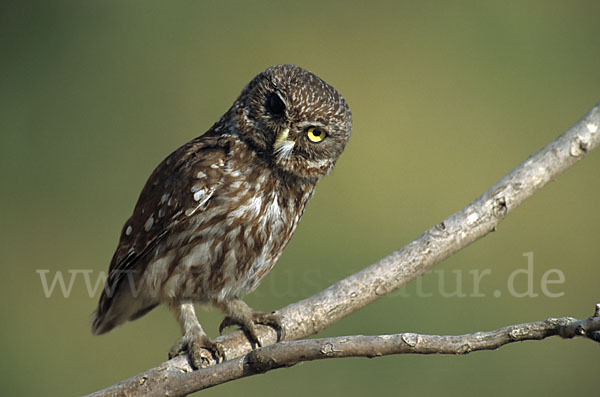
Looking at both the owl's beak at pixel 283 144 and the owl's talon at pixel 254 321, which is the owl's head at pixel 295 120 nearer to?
the owl's beak at pixel 283 144

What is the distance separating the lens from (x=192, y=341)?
248 cm

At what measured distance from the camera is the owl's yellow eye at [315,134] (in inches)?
93.9

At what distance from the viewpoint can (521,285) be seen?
403cm

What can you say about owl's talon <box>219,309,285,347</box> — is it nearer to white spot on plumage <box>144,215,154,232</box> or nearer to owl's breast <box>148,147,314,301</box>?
owl's breast <box>148,147,314,301</box>

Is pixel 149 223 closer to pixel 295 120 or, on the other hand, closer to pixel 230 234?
pixel 230 234

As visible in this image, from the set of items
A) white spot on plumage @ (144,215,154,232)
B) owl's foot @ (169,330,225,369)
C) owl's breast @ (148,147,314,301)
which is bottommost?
owl's foot @ (169,330,225,369)

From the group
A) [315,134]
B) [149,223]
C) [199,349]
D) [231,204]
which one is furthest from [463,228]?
[149,223]

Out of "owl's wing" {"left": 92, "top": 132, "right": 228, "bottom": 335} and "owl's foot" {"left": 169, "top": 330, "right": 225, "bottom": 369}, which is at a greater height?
"owl's wing" {"left": 92, "top": 132, "right": 228, "bottom": 335}

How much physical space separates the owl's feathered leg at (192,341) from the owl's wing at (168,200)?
24 centimetres

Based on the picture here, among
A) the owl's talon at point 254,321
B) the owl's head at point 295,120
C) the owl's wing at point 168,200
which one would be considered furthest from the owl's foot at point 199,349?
the owl's head at point 295,120

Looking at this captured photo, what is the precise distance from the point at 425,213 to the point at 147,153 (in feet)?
6.27

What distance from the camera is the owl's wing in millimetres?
2549

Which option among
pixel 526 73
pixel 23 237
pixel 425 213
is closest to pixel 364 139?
pixel 425 213

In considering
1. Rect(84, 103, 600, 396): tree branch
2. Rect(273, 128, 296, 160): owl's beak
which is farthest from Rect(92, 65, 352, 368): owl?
Rect(84, 103, 600, 396): tree branch
